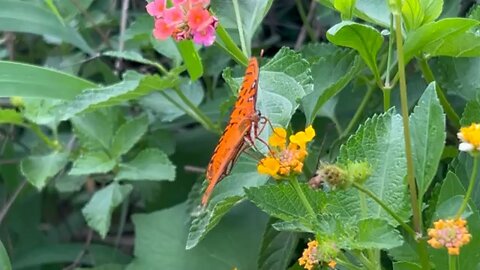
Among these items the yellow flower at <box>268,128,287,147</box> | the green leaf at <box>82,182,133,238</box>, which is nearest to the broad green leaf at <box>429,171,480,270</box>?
the yellow flower at <box>268,128,287,147</box>

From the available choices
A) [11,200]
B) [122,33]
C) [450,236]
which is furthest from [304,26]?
[450,236]

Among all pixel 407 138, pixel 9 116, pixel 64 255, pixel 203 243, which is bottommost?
pixel 64 255

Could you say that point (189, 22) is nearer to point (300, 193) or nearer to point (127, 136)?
point (300, 193)

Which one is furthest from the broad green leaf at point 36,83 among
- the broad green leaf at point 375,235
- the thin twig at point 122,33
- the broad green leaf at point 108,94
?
the broad green leaf at point 375,235

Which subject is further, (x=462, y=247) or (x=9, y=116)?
(x=9, y=116)

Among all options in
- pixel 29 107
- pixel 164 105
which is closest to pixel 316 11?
pixel 164 105

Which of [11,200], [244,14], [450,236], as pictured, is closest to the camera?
[450,236]

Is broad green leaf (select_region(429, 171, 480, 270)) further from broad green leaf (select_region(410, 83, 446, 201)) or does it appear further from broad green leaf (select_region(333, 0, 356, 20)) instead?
broad green leaf (select_region(333, 0, 356, 20))
